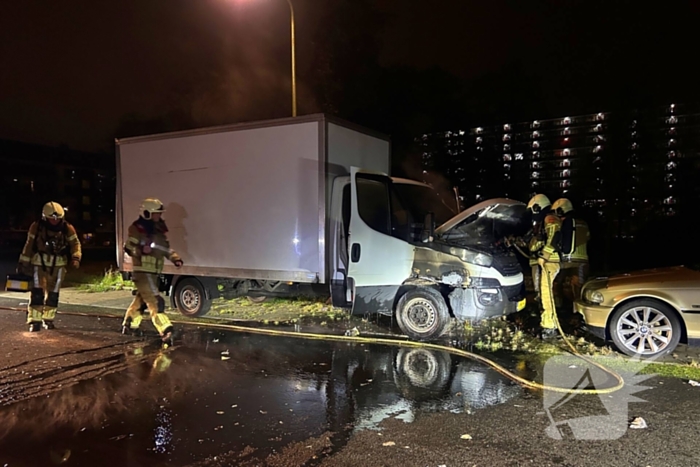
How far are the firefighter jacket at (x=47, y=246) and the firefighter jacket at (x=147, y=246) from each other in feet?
5.40

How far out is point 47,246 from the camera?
303 inches

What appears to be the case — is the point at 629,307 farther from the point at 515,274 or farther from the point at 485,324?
the point at 485,324

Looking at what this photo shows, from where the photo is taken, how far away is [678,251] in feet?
56.1

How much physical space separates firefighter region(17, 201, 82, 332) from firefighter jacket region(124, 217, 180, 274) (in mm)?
1600

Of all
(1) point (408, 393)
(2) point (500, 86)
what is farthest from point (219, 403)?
(2) point (500, 86)

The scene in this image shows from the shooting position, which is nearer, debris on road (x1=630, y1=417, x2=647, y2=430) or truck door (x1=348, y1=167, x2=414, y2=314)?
debris on road (x1=630, y1=417, x2=647, y2=430)

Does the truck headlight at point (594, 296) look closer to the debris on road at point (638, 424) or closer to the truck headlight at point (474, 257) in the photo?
the truck headlight at point (474, 257)

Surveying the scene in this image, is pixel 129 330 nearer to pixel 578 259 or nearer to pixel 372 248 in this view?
pixel 372 248

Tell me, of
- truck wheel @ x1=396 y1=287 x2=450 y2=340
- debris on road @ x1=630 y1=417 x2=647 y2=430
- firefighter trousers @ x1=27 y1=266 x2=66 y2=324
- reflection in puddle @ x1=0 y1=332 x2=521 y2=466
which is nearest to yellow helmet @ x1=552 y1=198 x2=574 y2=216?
truck wheel @ x1=396 y1=287 x2=450 y2=340

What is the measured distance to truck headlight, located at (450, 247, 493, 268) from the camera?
688 cm

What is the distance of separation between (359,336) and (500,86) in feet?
53.2

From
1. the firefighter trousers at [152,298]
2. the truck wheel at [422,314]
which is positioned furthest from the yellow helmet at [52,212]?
the truck wheel at [422,314]

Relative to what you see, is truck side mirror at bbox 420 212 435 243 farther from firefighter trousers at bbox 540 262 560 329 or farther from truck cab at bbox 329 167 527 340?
firefighter trousers at bbox 540 262 560 329

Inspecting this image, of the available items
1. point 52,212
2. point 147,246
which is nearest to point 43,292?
point 52,212
